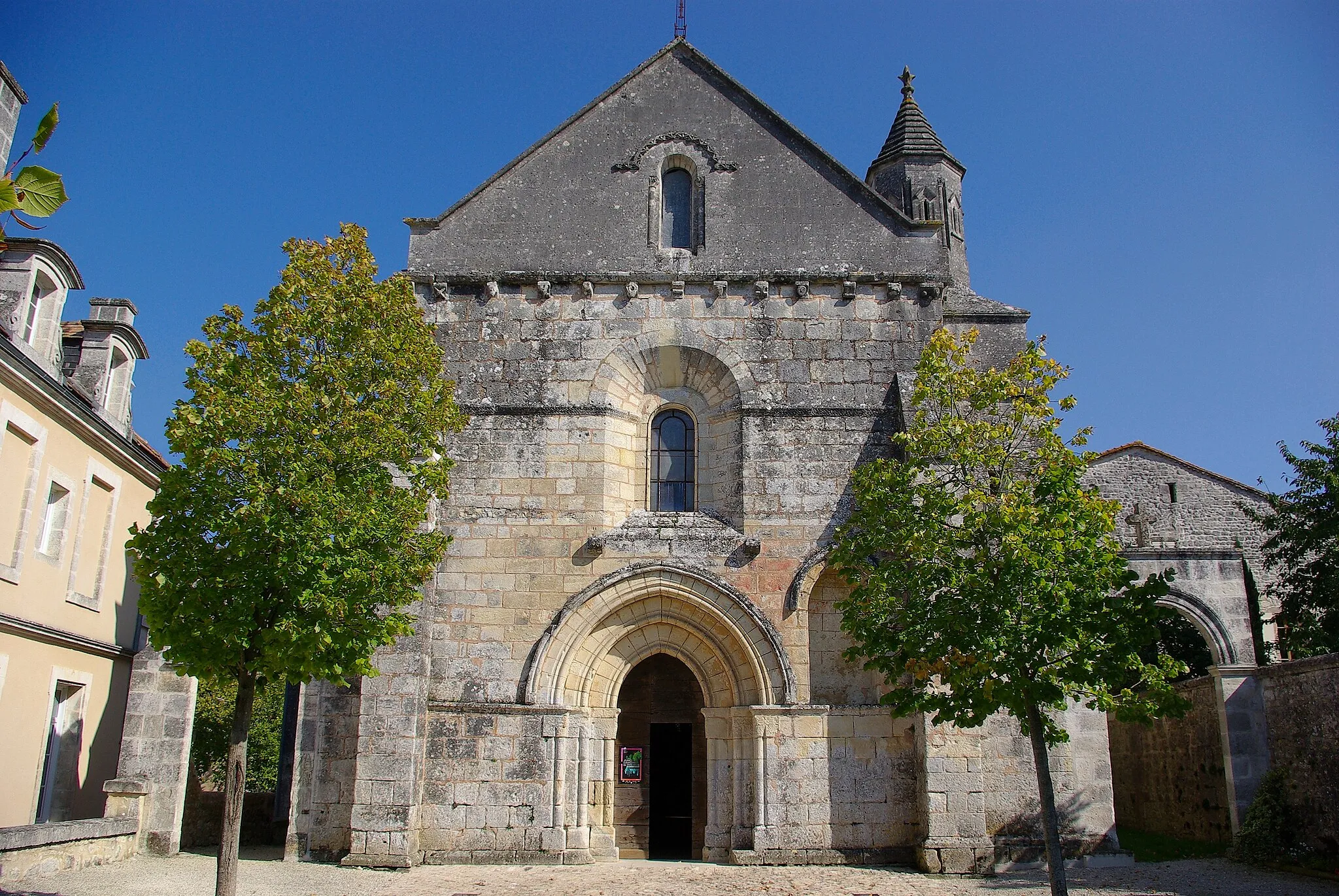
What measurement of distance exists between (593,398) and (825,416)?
9.89 feet

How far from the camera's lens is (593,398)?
42.2ft

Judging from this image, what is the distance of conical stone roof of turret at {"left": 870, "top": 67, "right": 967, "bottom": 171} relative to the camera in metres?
15.6

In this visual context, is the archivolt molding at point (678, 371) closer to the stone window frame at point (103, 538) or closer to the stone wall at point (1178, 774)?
the stone window frame at point (103, 538)

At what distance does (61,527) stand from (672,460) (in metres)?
7.88

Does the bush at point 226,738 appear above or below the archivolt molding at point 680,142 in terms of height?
below

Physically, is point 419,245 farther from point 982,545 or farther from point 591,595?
point 982,545

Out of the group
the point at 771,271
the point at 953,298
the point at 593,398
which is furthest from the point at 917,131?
the point at 593,398

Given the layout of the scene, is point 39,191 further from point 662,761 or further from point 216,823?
point 216,823

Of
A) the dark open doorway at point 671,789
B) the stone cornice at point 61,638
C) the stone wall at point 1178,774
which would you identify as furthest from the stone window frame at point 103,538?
the stone wall at point 1178,774

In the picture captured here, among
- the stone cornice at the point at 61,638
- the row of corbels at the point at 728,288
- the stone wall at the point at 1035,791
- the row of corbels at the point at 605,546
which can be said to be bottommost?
the stone wall at the point at 1035,791

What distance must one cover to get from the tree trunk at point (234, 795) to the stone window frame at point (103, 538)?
5.80 metres

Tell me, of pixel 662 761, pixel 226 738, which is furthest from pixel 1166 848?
pixel 226 738

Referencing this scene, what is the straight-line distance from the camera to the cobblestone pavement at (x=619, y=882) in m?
9.64

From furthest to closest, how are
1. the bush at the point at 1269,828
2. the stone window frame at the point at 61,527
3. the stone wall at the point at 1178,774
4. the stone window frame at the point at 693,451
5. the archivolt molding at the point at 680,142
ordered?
the stone wall at the point at 1178,774 → the archivolt molding at the point at 680,142 → the stone window frame at the point at 693,451 → the bush at the point at 1269,828 → the stone window frame at the point at 61,527
